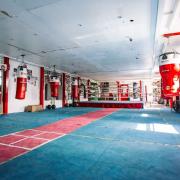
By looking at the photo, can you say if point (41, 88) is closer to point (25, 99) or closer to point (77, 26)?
point (25, 99)

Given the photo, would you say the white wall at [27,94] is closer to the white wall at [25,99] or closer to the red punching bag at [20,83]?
the white wall at [25,99]

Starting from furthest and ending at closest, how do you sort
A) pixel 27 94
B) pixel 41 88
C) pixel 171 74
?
pixel 41 88 < pixel 27 94 < pixel 171 74

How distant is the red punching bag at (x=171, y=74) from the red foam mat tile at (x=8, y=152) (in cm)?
373

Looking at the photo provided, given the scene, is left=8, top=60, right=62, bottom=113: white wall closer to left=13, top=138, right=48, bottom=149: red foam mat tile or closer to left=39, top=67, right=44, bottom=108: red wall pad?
left=39, top=67, right=44, bottom=108: red wall pad

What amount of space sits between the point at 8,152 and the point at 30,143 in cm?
56

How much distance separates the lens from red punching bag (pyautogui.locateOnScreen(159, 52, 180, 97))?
163 inches

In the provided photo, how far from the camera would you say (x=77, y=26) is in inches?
197

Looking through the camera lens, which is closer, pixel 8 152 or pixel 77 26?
pixel 8 152

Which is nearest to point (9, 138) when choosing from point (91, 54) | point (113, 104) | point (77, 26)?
point (77, 26)

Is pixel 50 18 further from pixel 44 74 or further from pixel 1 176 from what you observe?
pixel 44 74

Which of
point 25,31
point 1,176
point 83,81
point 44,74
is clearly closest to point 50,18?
point 25,31

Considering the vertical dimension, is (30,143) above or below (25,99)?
below

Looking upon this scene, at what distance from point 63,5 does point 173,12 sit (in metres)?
2.95

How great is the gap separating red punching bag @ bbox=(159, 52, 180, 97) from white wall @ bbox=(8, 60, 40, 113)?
27.2ft
